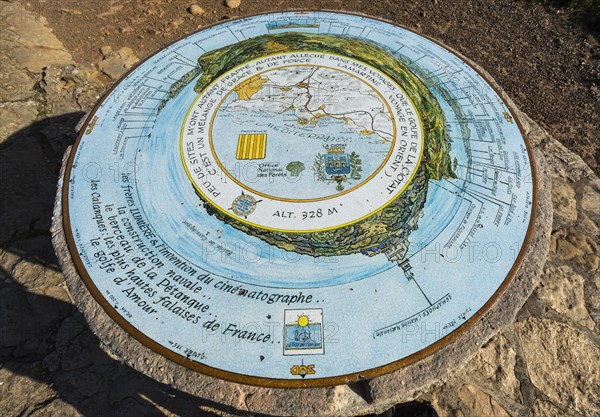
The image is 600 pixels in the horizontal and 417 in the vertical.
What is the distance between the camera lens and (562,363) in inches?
140

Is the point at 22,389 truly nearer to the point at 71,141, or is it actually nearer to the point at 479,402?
the point at 71,141

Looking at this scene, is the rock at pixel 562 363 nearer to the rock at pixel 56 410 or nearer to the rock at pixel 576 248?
the rock at pixel 576 248

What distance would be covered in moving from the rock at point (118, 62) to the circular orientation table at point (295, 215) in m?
2.09

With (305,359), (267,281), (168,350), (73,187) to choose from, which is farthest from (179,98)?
(305,359)

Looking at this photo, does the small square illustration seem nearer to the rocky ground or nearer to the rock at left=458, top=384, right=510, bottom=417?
the rocky ground

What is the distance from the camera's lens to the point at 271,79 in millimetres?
3848

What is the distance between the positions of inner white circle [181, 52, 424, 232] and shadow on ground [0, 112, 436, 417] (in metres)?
1.33

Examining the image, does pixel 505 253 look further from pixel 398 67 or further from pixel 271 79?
pixel 271 79

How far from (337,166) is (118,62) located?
13.8 ft

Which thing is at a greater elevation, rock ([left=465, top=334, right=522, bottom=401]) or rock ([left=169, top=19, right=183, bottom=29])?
rock ([left=169, top=19, right=183, bottom=29])

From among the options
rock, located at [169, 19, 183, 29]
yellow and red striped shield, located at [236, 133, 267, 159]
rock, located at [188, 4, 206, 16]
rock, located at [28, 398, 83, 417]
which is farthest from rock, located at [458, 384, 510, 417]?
rock, located at [188, 4, 206, 16]

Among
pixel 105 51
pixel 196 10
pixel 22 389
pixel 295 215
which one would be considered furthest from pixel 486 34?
pixel 22 389

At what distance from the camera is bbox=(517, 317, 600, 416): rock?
3.41 m

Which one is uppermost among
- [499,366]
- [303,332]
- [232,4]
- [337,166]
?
[232,4]
